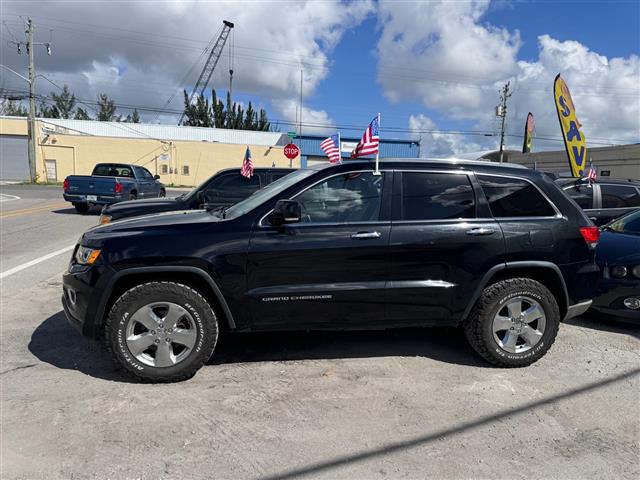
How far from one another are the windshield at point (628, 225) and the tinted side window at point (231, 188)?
537 centimetres

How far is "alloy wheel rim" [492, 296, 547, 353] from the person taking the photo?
396 cm

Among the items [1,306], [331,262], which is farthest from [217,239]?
[1,306]

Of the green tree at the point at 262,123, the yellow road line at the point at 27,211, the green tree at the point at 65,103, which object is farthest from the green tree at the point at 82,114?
the yellow road line at the point at 27,211

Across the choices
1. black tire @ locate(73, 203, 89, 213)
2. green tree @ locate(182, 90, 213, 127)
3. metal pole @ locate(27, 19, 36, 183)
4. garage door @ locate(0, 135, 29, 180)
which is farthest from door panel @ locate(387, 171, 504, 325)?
green tree @ locate(182, 90, 213, 127)

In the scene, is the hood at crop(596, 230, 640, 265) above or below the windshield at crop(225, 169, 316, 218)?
below

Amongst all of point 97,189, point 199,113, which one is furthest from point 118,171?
point 199,113

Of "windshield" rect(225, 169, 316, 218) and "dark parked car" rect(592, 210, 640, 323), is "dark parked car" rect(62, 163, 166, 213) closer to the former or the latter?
"windshield" rect(225, 169, 316, 218)

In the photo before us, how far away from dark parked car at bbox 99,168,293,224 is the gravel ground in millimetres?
Answer: 2810

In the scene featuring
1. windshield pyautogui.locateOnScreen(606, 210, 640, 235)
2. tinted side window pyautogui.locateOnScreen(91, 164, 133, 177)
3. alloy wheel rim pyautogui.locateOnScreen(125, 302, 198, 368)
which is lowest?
alloy wheel rim pyautogui.locateOnScreen(125, 302, 198, 368)

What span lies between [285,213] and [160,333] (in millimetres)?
1369

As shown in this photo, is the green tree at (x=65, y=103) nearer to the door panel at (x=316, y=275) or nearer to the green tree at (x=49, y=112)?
the green tree at (x=49, y=112)

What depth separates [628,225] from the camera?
19.4 feet

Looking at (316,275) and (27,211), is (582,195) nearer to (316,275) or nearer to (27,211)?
(316,275)

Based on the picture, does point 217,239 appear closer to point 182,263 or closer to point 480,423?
point 182,263
